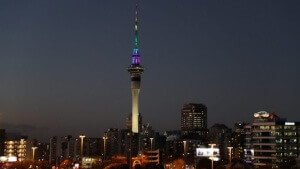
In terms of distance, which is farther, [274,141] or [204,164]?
[274,141]

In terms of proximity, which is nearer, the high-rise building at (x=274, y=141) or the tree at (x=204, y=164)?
the tree at (x=204, y=164)

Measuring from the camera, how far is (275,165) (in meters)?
141

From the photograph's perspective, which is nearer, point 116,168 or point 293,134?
point 116,168

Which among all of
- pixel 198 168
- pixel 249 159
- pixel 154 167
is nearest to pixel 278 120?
pixel 249 159

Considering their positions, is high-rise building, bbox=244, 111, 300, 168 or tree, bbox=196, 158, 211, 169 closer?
tree, bbox=196, 158, 211, 169

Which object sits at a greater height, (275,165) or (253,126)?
(253,126)

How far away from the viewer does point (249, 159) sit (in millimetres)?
161875

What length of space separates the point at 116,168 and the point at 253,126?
101 m

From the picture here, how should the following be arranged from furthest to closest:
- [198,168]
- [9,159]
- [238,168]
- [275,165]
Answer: [275,165]
[9,159]
[198,168]
[238,168]

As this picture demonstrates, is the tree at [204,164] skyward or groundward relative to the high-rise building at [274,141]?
groundward

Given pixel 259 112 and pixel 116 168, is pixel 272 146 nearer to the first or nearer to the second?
pixel 259 112

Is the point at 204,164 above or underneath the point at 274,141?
underneath

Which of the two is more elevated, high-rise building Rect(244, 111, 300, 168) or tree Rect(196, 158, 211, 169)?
high-rise building Rect(244, 111, 300, 168)

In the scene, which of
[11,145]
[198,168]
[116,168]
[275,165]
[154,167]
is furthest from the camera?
[11,145]
